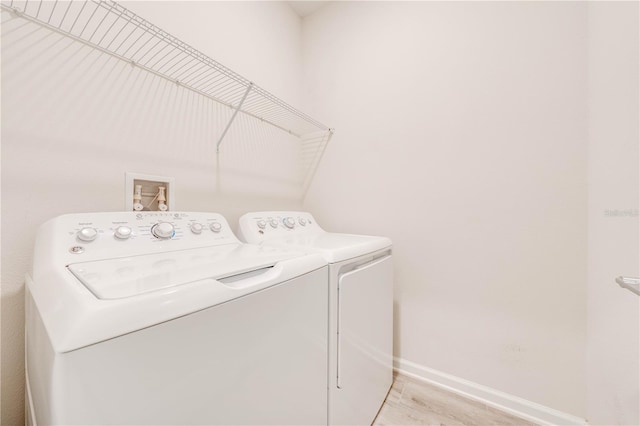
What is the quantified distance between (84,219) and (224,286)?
1.97ft

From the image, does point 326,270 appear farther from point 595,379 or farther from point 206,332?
point 595,379

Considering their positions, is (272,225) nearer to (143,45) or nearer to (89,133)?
(89,133)

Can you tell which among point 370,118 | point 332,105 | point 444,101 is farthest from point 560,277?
point 332,105

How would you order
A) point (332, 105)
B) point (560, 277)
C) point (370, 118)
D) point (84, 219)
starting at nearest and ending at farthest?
point (84, 219)
point (560, 277)
point (370, 118)
point (332, 105)

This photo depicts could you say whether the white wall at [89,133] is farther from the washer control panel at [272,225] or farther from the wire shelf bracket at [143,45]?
the washer control panel at [272,225]

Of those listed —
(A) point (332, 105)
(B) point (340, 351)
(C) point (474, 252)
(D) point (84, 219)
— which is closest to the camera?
(D) point (84, 219)

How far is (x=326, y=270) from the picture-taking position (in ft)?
2.72

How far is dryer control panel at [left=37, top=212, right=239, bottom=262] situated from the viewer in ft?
2.25

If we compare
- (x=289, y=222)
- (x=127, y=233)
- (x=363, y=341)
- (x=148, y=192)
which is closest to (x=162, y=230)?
(x=127, y=233)

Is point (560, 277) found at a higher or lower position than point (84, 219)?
lower

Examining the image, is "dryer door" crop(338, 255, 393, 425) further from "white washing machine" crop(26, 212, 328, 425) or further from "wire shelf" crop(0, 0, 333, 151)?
"wire shelf" crop(0, 0, 333, 151)

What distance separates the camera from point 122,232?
0.78 meters

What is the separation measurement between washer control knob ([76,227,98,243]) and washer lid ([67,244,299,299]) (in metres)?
0.10

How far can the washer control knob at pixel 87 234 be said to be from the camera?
705 millimetres
